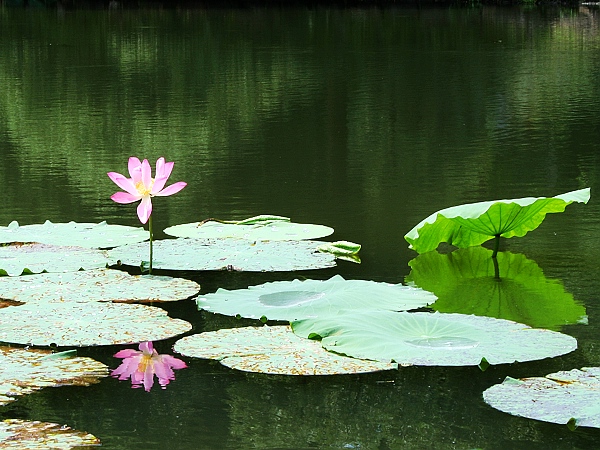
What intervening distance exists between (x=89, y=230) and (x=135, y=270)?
46 cm

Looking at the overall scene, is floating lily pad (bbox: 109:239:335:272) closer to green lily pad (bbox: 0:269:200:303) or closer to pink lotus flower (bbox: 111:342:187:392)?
green lily pad (bbox: 0:269:200:303)

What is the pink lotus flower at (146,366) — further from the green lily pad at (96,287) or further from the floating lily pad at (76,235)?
the floating lily pad at (76,235)

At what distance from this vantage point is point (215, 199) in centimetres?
549

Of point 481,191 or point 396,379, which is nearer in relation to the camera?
point 396,379

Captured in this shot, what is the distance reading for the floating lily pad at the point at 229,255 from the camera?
12.4 feet

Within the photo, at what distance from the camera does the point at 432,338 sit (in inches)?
112

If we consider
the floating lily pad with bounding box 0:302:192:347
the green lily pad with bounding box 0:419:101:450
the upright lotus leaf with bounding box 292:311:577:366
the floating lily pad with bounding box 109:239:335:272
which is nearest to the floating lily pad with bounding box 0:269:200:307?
the floating lily pad with bounding box 0:302:192:347

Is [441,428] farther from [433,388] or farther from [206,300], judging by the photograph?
[206,300]

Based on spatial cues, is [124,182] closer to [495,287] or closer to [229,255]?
[229,255]

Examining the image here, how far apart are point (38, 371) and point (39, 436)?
0.44m

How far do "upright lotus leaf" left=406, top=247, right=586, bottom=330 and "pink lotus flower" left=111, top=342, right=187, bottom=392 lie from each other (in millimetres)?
1006

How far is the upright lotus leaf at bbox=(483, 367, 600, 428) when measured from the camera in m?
2.24

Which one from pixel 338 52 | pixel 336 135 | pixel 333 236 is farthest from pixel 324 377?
pixel 338 52

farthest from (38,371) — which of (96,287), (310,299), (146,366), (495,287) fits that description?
(495,287)
